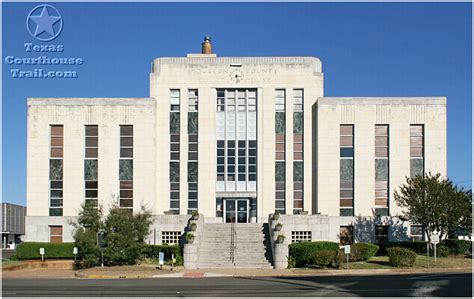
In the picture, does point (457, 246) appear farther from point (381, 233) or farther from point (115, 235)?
point (115, 235)

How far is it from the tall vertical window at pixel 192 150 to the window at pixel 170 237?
473 cm

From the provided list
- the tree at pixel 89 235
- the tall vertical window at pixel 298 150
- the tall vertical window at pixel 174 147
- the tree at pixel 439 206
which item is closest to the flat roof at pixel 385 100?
the tall vertical window at pixel 298 150

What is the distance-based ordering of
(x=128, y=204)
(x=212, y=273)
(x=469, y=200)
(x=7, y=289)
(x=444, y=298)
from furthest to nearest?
1. (x=128, y=204)
2. (x=469, y=200)
3. (x=212, y=273)
4. (x=7, y=289)
5. (x=444, y=298)

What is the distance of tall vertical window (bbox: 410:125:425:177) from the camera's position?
168 ft

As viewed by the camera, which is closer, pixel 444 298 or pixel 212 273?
pixel 444 298

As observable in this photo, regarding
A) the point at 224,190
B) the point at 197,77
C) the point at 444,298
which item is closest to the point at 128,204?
the point at 224,190

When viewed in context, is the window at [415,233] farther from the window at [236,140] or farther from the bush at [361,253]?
the window at [236,140]

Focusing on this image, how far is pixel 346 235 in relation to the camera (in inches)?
1975

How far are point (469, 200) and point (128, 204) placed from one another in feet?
85.2

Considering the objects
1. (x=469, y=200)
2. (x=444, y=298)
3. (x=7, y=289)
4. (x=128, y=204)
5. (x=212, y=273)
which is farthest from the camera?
(x=128, y=204)

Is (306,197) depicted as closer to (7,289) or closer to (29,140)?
(29,140)

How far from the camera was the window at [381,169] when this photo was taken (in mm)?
50969

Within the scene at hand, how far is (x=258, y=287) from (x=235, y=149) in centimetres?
2606

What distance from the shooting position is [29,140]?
51656 mm
